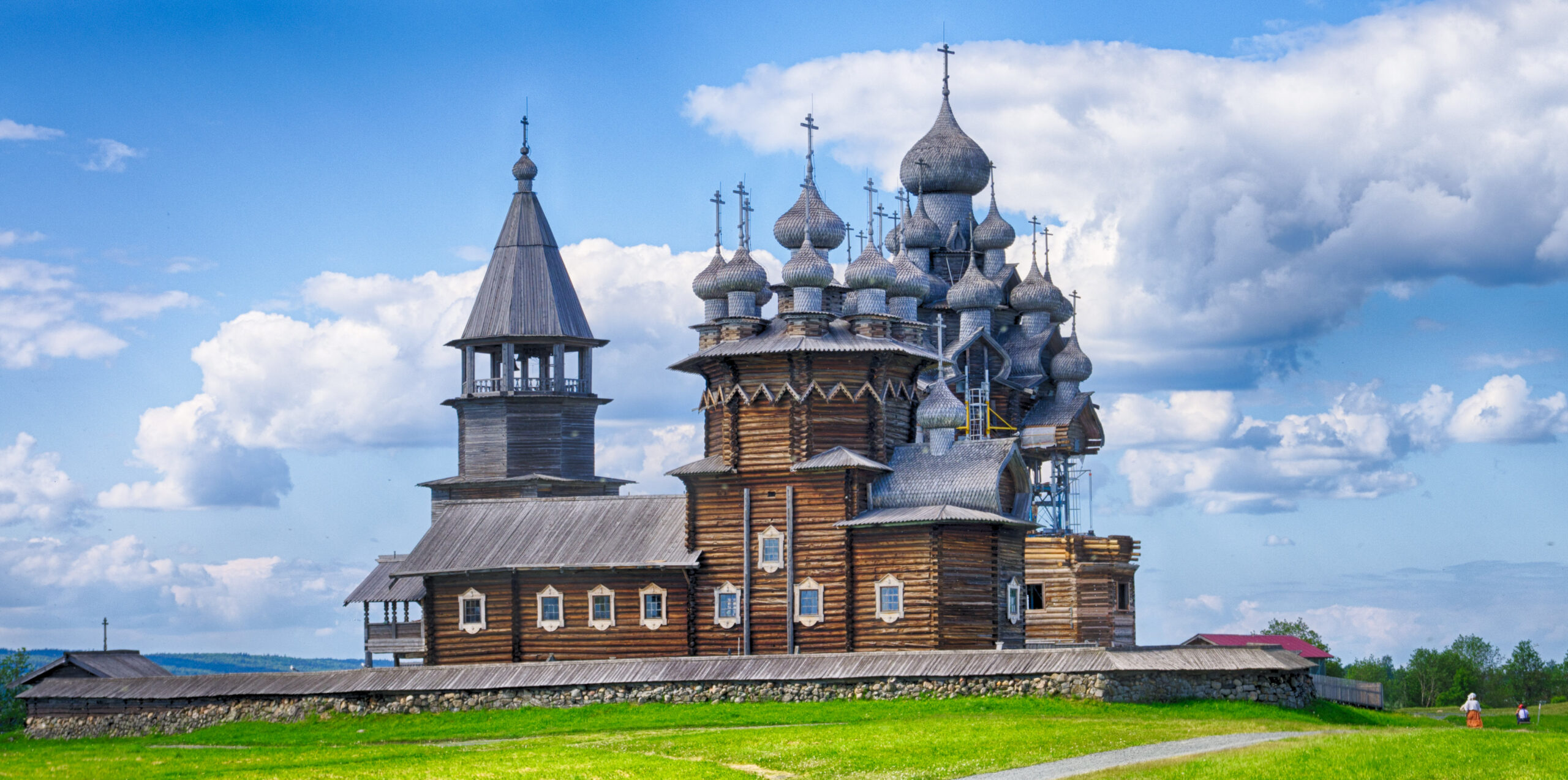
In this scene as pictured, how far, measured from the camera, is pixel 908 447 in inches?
1746

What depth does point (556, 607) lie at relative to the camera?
4591 centimetres

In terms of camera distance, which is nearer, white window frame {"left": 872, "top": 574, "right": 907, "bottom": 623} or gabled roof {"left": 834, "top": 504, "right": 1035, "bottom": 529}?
gabled roof {"left": 834, "top": 504, "right": 1035, "bottom": 529}

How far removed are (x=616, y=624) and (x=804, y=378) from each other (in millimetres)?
7894

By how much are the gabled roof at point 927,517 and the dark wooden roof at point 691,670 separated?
14.0 feet

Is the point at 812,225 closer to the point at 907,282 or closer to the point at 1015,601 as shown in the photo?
the point at 907,282

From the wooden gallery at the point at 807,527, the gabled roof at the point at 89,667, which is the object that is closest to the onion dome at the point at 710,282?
the wooden gallery at the point at 807,527

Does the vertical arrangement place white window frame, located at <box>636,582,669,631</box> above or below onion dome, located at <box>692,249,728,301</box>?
below

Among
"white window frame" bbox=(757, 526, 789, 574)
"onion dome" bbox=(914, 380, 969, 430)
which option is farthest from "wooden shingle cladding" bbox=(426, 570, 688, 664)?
"onion dome" bbox=(914, 380, 969, 430)

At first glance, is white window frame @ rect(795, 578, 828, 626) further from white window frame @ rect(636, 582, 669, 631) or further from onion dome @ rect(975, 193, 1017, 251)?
onion dome @ rect(975, 193, 1017, 251)

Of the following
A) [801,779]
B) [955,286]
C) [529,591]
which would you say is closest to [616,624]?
[529,591]

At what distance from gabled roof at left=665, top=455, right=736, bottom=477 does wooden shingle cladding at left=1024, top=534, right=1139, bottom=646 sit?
39.6 feet

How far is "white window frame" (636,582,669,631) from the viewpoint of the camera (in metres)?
44.9

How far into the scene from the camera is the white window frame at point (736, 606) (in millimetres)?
43938

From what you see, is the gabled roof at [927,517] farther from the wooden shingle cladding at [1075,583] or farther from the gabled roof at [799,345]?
the wooden shingle cladding at [1075,583]
